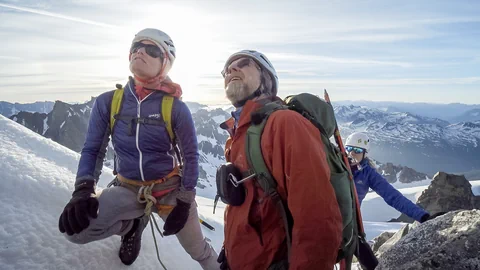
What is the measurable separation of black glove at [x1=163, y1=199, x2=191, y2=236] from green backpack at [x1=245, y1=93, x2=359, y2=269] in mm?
1740

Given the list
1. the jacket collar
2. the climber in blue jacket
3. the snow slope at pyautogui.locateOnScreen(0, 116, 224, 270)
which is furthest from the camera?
the climber in blue jacket

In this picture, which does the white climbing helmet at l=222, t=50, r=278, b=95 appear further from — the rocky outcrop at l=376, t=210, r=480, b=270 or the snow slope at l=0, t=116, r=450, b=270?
the snow slope at l=0, t=116, r=450, b=270

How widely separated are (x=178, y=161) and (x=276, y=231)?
244 centimetres

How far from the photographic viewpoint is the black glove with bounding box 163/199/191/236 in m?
4.46

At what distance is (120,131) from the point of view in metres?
4.71

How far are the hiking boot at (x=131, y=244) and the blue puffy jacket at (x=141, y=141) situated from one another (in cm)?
78

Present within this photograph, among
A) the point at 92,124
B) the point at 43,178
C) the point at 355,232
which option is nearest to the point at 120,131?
the point at 92,124

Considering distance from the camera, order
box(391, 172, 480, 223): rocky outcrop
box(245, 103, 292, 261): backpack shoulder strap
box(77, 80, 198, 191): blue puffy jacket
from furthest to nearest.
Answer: box(391, 172, 480, 223): rocky outcrop → box(77, 80, 198, 191): blue puffy jacket → box(245, 103, 292, 261): backpack shoulder strap

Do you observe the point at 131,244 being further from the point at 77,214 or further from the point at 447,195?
the point at 447,195

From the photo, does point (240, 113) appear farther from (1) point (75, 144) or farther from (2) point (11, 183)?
(1) point (75, 144)

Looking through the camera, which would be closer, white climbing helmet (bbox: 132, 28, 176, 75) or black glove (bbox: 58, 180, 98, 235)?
black glove (bbox: 58, 180, 98, 235)

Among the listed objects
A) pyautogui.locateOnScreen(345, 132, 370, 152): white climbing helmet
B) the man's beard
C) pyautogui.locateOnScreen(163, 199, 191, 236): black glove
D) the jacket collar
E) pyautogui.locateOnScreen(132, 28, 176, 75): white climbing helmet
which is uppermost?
pyautogui.locateOnScreen(132, 28, 176, 75): white climbing helmet

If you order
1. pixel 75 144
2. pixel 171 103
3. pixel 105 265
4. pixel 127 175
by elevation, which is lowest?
pixel 75 144

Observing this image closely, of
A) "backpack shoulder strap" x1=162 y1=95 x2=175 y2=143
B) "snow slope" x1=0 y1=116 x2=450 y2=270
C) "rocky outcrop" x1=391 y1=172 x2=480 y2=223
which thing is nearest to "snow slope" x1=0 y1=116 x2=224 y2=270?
"snow slope" x1=0 y1=116 x2=450 y2=270
